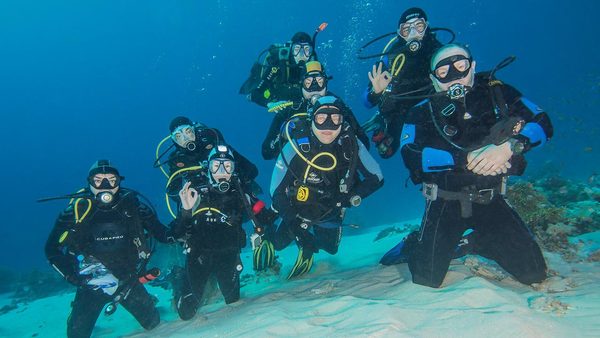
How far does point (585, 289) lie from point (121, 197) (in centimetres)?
693

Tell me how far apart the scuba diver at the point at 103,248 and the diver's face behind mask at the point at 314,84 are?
3.72 m

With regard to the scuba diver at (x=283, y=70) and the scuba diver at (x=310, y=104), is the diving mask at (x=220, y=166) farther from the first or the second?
the scuba diver at (x=283, y=70)

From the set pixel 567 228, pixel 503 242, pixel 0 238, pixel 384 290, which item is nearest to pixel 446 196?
pixel 503 242

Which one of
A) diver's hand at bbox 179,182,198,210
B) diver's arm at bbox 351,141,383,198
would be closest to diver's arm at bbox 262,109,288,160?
diver's arm at bbox 351,141,383,198

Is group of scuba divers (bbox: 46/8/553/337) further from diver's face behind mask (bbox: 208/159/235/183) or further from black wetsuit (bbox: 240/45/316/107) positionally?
black wetsuit (bbox: 240/45/316/107)

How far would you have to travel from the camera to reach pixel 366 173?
623 cm

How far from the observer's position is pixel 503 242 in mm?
4477

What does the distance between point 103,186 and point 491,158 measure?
237 inches

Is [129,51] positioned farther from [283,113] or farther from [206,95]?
[283,113]

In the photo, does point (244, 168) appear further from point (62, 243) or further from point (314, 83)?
point (62, 243)

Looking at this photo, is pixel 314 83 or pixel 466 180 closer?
pixel 466 180

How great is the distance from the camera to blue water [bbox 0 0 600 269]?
375 feet

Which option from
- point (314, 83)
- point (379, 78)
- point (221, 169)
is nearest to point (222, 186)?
point (221, 169)

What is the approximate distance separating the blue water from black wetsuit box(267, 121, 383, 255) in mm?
99258
